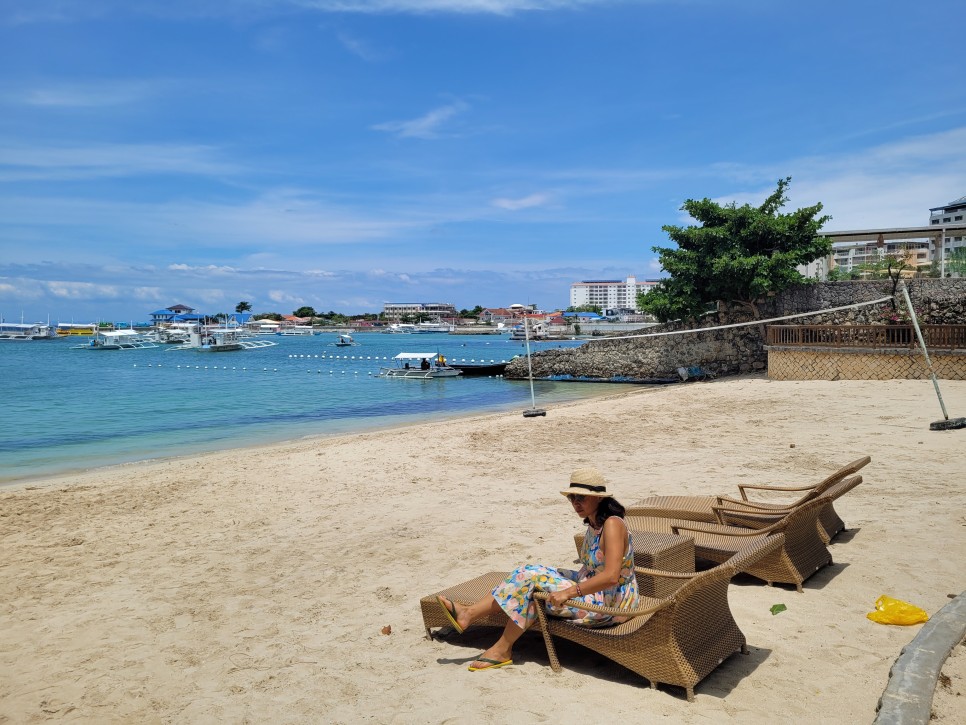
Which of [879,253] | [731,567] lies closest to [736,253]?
[879,253]

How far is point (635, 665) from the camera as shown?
3896mm

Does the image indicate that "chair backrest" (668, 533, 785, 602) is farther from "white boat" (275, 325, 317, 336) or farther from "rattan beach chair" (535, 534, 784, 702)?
"white boat" (275, 325, 317, 336)

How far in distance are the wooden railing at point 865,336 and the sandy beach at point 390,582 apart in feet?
22.8

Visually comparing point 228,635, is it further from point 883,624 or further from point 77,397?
point 77,397

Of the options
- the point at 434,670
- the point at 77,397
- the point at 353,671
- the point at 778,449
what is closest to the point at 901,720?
the point at 434,670

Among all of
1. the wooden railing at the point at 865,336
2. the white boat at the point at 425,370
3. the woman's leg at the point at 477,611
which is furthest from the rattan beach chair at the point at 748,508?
the white boat at the point at 425,370

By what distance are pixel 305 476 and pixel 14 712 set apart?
6627 millimetres

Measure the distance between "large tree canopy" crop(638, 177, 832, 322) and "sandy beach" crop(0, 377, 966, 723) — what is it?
39.9 feet

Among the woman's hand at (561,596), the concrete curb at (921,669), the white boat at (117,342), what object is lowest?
the concrete curb at (921,669)

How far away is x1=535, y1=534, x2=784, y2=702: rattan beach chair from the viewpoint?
12.3 ft

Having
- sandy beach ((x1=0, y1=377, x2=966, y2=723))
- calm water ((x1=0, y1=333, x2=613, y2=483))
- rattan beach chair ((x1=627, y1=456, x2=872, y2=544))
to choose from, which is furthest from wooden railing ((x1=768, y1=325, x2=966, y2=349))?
rattan beach chair ((x1=627, y1=456, x2=872, y2=544))

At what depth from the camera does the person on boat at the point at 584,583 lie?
4.06 meters

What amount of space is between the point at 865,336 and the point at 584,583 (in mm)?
17971

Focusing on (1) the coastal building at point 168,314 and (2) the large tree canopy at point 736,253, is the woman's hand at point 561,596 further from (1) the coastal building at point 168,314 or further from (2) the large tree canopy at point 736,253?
(1) the coastal building at point 168,314
